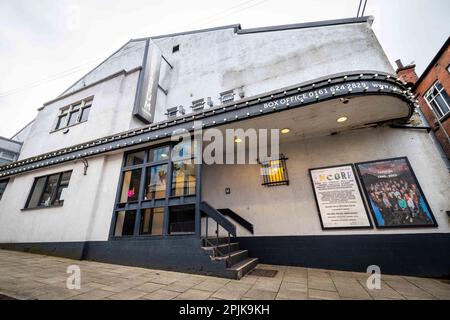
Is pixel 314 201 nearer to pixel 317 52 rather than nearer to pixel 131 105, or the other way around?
pixel 317 52

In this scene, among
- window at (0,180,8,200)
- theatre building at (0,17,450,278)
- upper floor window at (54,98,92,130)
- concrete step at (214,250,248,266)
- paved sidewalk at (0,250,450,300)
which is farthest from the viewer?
window at (0,180,8,200)

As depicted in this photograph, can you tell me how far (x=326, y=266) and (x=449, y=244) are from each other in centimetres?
274

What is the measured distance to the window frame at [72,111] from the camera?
8453mm

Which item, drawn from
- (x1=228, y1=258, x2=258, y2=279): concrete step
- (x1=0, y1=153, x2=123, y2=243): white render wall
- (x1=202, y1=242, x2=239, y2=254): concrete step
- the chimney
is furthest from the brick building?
(x1=0, y1=153, x2=123, y2=243): white render wall

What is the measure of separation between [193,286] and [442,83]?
13.5m

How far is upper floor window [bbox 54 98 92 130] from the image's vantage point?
8.45 metres

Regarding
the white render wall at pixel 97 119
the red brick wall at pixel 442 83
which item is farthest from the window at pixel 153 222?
the red brick wall at pixel 442 83

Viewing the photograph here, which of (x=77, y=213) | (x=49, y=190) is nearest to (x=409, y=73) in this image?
(x=77, y=213)

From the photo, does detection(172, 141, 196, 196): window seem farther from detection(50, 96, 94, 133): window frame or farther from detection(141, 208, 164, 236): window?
detection(50, 96, 94, 133): window frame

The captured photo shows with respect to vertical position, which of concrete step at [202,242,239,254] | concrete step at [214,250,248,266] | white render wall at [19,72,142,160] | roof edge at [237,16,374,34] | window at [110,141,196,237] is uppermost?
roof edge at [237,16,374,34]

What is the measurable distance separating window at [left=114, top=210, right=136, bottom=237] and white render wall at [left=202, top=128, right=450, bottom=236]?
2.70 m

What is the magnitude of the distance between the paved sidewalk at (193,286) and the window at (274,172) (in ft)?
8.60

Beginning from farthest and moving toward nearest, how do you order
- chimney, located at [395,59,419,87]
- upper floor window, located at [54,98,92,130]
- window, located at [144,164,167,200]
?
chimney, located at [395,59,419,87]
upper floor window, located at [54,98,92,130]
window, located at [144,164,167,200]

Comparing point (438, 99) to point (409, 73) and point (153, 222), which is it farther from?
point (153, 222)
